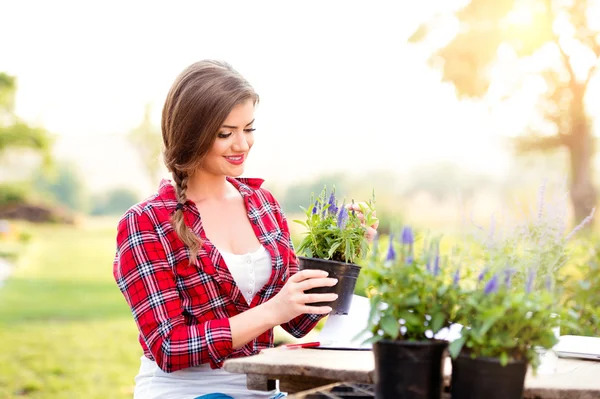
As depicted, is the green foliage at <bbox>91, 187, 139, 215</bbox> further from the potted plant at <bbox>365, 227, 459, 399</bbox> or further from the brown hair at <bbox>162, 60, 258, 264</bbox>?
the potted plant at <bbox>365, 227, 459, 399</bbox>

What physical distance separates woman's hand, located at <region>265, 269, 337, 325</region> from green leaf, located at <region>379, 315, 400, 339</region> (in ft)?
1.69

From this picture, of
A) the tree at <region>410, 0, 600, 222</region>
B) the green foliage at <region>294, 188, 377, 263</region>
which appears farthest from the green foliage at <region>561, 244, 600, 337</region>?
the tree at <region>410, 0, 600, 222</region>

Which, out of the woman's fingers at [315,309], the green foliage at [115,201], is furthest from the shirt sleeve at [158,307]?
the green foliage at [115,201]

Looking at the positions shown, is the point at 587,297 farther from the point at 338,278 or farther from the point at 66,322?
the point at 66,322

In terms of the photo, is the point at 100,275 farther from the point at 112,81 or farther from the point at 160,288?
the point at 160,288

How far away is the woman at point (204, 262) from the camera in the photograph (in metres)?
1.81

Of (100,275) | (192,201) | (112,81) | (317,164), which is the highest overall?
(112,81)

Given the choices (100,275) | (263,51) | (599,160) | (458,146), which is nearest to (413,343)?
(458,146)

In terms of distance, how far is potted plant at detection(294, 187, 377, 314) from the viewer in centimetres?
186

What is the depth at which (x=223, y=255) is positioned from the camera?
6.75ft

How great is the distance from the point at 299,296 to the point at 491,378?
636 millimetres

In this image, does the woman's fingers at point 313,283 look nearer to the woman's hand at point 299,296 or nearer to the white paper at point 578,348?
the woman's hand at point 299,296

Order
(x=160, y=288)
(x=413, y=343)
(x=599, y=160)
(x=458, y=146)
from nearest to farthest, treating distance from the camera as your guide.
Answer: (x=413, y=343) → (x=160, y=288) → (x=458, y=146) → (x=599, y=160)

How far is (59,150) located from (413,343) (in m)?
10.2
